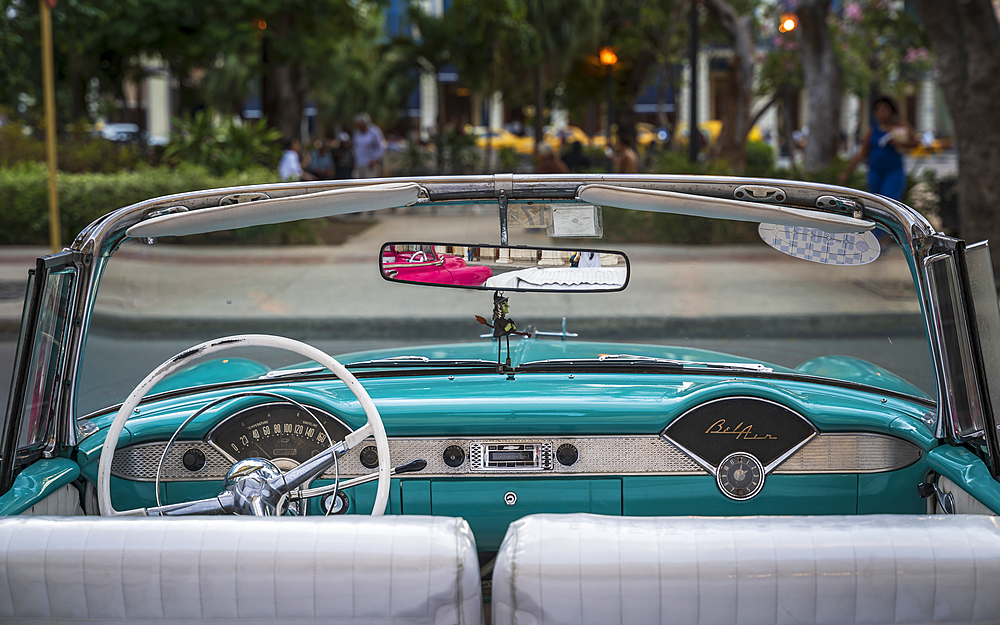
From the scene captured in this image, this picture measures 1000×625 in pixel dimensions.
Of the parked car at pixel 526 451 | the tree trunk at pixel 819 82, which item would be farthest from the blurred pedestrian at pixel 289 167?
the parked car at pixel 526 451

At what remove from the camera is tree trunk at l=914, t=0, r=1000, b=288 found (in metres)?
9.31

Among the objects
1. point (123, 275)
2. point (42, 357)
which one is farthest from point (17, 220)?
point (42, 357)

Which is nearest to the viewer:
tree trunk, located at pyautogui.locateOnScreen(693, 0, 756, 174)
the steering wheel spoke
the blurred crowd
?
the steering wheel spoke

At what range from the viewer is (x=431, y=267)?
2977 millimetres

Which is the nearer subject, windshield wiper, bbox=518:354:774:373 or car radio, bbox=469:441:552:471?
car radio, bbox=469:441:552:471

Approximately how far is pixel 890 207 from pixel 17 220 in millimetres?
14329

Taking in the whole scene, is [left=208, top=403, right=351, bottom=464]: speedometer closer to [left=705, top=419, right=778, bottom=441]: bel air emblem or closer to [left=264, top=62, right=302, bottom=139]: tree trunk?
[left=705, top=419, right=778, bottom=441]: bel air emblem

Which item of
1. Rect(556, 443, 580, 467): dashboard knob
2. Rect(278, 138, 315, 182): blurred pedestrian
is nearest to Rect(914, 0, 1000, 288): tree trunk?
Rect(556, 443, 580, 467): dashboard knob

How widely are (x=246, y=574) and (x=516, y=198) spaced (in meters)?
1.40

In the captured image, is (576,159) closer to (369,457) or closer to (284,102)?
(284,102)

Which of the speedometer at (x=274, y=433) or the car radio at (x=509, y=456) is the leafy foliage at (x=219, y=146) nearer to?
the speedometer at (x=274, y=433)

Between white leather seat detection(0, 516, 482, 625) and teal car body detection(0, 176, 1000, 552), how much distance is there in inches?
26.6

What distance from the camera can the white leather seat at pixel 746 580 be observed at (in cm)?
165

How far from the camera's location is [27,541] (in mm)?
1787
